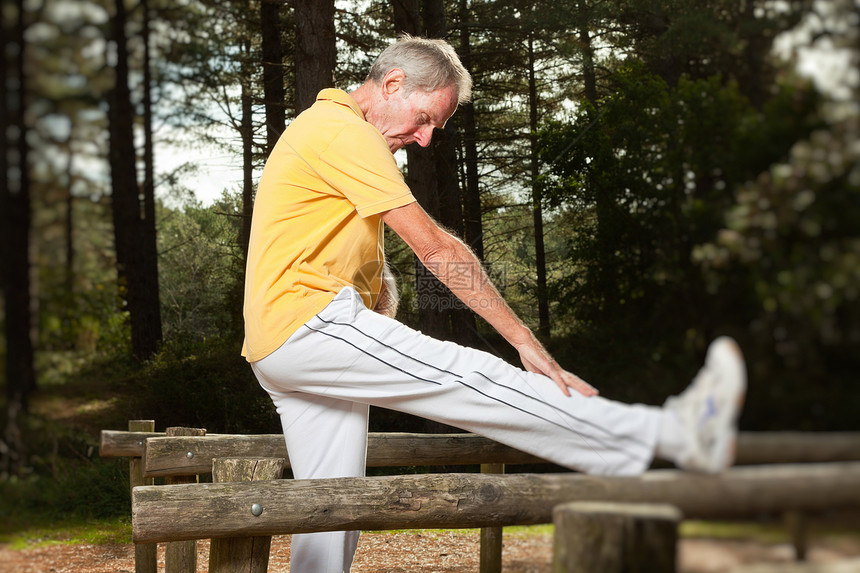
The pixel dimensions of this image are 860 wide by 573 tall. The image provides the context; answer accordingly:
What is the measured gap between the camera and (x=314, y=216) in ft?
7.30

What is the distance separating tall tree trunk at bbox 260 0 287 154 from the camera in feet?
15.4

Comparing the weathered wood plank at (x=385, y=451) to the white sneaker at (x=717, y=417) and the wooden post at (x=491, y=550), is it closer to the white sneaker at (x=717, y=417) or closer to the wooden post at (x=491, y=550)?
the wooden post at (x=491, y=550)

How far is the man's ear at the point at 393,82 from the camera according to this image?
7.95 feet

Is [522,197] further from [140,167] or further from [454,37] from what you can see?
[140,167]

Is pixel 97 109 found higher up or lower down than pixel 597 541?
higher up

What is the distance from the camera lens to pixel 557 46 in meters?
2.80

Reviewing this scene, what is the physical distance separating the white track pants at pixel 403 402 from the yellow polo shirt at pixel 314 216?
72mm

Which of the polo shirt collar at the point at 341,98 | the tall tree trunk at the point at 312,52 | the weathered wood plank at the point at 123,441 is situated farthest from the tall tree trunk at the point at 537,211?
the weathered wood plank at the point at 123,441

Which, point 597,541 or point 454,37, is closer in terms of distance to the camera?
point 597,541

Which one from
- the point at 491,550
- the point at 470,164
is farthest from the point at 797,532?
the point at 491,550

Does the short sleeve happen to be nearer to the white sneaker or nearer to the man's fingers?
the man's fingers

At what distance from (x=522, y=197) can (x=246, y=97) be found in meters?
2.30

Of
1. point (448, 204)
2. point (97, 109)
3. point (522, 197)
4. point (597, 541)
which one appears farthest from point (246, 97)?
point (597, 541)

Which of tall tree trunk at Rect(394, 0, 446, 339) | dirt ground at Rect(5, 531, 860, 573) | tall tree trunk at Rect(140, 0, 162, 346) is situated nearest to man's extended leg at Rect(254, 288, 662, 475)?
tall tree trunk at Rect(394, 0, 446, 339)
